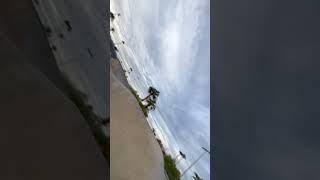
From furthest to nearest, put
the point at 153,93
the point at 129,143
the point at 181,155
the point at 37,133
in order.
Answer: the point at 181,155 → the point at 153,93 → the point at 129,143 → the point at 37,133

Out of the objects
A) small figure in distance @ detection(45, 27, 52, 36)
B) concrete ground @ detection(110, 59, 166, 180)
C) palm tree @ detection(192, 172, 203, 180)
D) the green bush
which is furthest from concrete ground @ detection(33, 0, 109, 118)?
the green bush

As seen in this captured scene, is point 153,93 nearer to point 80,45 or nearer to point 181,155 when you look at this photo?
point 181,155

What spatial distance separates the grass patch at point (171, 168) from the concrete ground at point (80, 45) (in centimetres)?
550

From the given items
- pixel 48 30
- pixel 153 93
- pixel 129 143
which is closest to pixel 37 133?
pixel 48 30

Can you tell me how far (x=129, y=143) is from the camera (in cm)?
645

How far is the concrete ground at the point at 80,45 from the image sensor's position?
4324 millimetres

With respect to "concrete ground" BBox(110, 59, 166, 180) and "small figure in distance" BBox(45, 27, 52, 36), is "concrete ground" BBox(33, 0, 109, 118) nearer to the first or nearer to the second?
"small figure in distance" BBox(45, 27, 52, 36)

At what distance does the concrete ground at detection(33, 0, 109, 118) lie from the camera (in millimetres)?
4324

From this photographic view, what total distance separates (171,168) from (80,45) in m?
6.04

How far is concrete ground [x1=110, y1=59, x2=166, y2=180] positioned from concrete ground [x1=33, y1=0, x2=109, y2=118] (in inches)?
56.0
